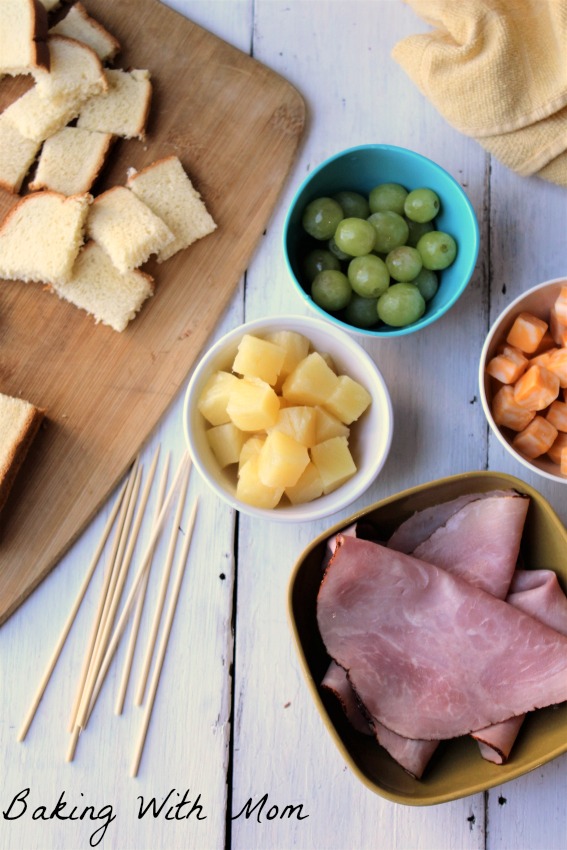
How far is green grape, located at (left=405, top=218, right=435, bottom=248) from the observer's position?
160 centimetres

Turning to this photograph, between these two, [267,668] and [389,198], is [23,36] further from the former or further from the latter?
[267,668]

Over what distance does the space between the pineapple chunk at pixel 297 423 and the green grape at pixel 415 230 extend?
1.43ft

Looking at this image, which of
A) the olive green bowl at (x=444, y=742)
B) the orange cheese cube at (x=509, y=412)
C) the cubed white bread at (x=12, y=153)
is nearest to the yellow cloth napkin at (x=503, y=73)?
the orange cheese cube at (x=509, y=412)

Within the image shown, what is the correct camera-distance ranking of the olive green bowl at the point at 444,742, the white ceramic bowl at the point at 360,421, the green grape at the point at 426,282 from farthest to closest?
the green grape at the point at 426,282
the white ceramic bowl at the point at 360,421
the olive green bowl at the point at 444,742

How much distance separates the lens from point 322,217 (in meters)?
1.56

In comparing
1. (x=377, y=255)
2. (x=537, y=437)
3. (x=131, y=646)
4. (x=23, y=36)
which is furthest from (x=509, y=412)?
(x=23, y=36)

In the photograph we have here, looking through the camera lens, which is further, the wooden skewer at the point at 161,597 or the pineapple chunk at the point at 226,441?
the wooden skewer at the point at 161,597

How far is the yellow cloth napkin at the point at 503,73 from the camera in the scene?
1.60 m

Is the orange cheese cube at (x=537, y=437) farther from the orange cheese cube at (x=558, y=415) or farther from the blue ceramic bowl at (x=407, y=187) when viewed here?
the blue ceramic bowl at (x=407, y=187)

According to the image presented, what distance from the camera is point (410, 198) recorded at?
158 cm

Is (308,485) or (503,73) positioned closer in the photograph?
(308,485)

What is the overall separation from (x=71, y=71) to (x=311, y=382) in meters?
0.88

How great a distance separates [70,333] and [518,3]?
1195 mm

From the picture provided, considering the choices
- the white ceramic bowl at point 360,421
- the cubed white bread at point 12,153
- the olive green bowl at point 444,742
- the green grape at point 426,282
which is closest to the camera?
the olive green bowl at point 444,742
